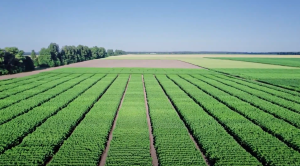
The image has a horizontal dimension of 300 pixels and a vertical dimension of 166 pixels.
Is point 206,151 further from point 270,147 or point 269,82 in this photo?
point 269,82

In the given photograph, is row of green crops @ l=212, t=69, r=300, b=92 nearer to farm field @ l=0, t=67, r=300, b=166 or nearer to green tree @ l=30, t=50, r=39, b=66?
farm field @ l=0, t=67, r=300, b=166

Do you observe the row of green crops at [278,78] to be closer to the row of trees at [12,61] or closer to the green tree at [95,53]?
the row of trees at [12,61]

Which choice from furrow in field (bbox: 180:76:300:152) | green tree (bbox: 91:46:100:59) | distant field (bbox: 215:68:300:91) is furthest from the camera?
green tree (bbox: 91:46:100:59)

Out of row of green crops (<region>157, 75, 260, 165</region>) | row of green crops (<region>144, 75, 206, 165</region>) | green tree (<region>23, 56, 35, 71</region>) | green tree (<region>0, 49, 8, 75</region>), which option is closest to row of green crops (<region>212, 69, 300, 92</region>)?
row of green crops (<region>157, 75, 260, 165</region>)

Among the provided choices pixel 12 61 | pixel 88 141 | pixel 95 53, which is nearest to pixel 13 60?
pixel 12 61

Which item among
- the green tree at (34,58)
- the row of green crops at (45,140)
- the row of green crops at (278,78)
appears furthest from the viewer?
the green tree at (34,58)

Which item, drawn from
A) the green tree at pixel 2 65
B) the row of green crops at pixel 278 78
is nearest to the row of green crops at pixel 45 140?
the row of green crops at pixel 278 78

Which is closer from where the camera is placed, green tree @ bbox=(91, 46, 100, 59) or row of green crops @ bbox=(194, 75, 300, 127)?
row of green crops @ bbox=(194, 75, 300, 127)
